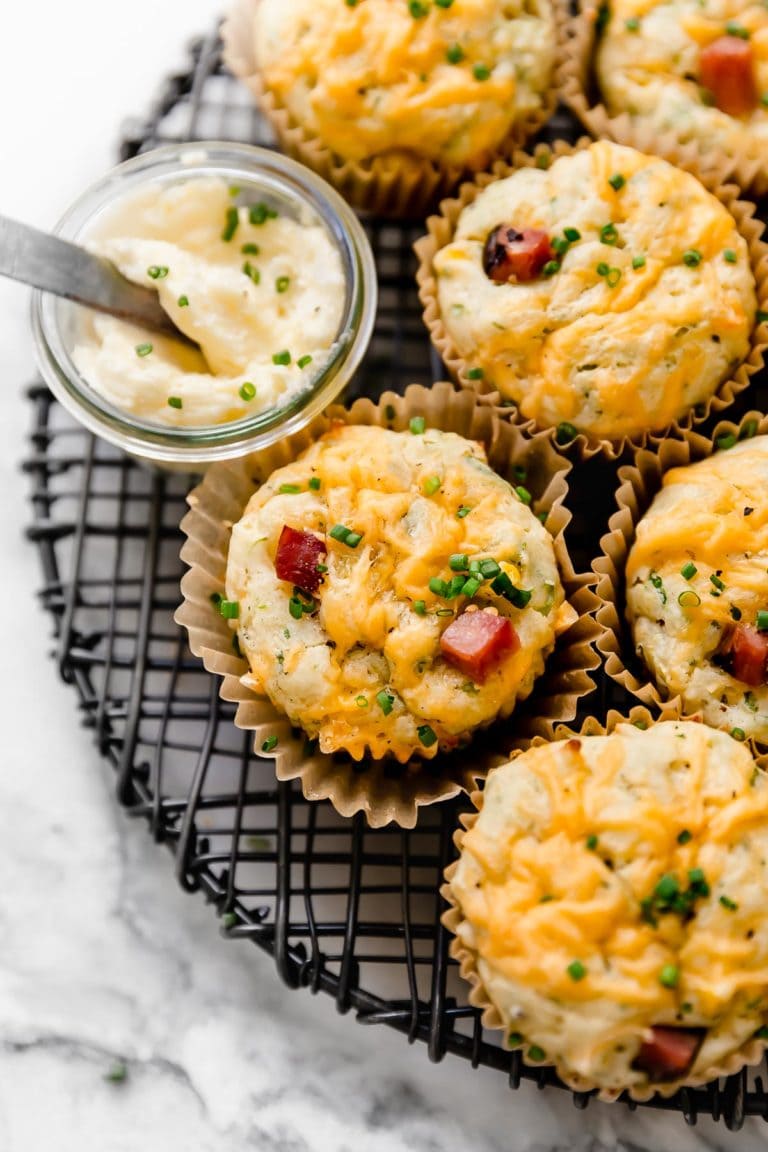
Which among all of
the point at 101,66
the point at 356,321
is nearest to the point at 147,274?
the point at 356,321

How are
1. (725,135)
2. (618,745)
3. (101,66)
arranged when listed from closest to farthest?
1. (618,745)
2. (725,135)
3. (101,66)

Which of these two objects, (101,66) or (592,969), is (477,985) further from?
(101,66)

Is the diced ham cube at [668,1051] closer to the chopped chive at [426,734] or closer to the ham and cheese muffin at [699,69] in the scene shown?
the chopped chive at [426,734]

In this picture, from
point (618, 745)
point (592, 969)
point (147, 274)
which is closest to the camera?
point (592, 969)

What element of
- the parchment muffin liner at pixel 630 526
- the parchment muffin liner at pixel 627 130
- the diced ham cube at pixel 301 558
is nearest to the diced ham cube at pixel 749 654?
the parchment muffin liner at pixel 630 526

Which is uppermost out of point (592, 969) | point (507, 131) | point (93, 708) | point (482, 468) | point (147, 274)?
point (507, 131)
